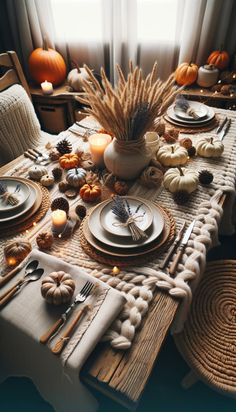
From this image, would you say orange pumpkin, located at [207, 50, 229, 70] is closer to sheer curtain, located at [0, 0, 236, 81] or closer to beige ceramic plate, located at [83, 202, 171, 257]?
sheer curtain, located at [0, 0, 236, 81]

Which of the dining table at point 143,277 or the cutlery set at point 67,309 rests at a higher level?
the cutlery set at point 67,309

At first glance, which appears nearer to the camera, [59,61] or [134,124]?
[134,124]

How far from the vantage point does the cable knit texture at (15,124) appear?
1528 mm

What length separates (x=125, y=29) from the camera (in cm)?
229

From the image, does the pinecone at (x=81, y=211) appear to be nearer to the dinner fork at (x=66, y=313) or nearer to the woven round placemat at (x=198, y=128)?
the dinner fork at (x=66, y=313)

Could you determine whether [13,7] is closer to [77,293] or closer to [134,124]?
[134,124]

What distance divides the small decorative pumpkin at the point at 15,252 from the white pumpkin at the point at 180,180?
20.3 inches

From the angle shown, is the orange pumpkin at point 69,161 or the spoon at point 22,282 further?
the orange pumpkin at point 69,161

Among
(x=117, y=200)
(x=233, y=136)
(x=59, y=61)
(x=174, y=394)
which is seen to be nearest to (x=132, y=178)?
(x=117, y=200)

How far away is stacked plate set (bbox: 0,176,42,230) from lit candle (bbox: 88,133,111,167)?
25 cm

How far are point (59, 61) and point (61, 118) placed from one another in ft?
1.40

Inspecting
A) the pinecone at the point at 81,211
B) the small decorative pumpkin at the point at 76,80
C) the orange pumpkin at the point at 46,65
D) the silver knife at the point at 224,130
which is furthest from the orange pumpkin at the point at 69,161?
the orange pumpkin at the point at 46,65

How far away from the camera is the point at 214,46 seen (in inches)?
88.3

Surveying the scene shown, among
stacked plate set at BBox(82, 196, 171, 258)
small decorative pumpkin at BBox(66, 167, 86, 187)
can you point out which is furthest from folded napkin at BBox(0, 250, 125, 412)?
small decorative pumpkin at BBox(66, 167, 86, 187)
